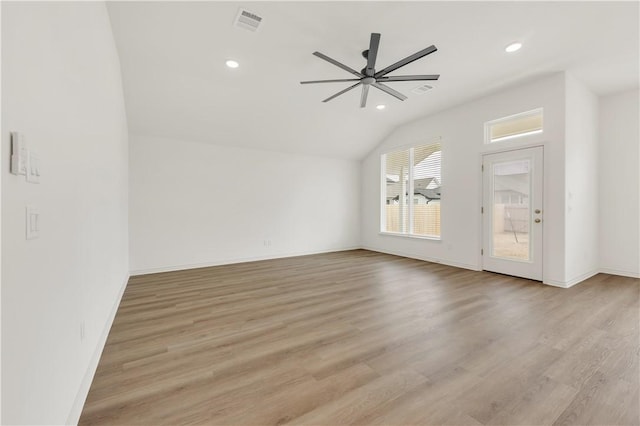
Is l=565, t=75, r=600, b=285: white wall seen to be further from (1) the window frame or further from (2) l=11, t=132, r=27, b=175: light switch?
(2) l=11, t=132, r=27, b=175: light switch

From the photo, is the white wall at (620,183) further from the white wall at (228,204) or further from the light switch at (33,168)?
the light switch at (33,168)

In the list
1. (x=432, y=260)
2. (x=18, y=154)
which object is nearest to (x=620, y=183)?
(x=432, y=260)

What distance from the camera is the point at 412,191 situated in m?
6.36

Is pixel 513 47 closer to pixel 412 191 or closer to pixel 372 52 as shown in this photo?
pixel 372 52

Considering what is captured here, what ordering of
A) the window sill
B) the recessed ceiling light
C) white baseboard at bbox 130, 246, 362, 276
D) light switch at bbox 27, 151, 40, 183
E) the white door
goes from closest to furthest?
light switch at bbox 27, 151, 40, 183, the recessed ceiling light, the white door, white baseboard at bbox 130, 246, 362, 276, the window sill

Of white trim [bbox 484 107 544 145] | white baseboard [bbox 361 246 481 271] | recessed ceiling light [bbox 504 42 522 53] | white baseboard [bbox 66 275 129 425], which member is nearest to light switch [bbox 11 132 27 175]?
white baseboard [bbox 66 275 129 425]

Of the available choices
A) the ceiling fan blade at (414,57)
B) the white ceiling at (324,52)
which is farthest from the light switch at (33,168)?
the ceiling fan blade at (414,57)

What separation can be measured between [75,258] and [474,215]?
5.48 metres

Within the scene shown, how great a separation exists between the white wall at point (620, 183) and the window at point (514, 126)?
1501 mm

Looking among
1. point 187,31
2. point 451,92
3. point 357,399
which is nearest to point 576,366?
point 357,399

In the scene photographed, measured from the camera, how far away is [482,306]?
314 centimetres

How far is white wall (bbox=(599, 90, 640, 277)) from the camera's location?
14.3 feet

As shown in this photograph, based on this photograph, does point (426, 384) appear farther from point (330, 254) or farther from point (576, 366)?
point (330, 254)

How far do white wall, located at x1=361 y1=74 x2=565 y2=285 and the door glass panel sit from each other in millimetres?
256
